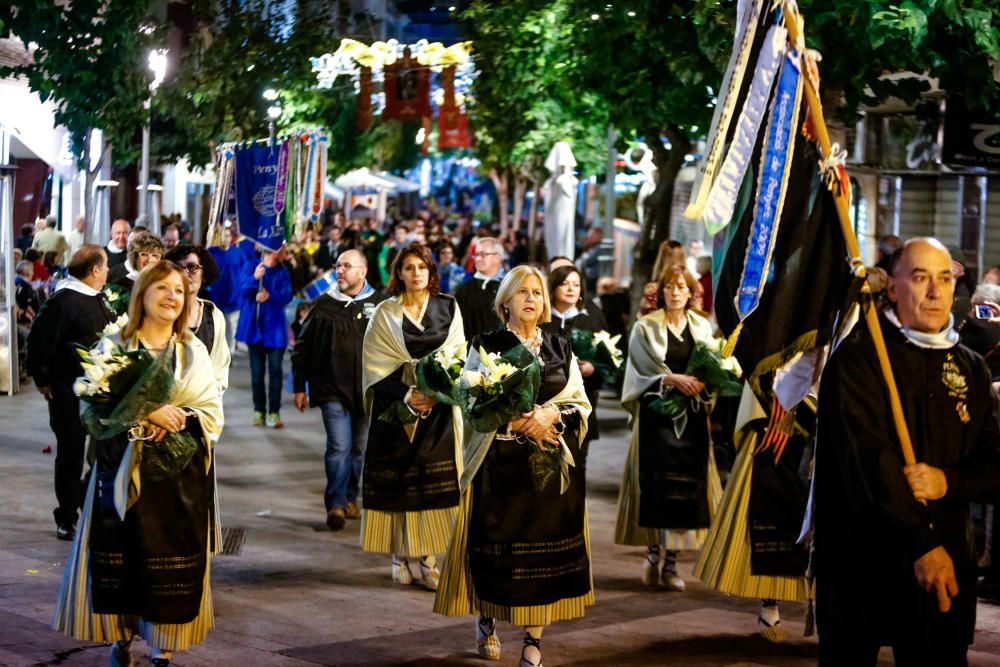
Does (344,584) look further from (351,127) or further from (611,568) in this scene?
(351,127)

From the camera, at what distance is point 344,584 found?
9648 millimetres

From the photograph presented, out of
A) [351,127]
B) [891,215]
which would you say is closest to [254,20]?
[891,215]

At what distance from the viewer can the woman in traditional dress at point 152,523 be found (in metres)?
6.99

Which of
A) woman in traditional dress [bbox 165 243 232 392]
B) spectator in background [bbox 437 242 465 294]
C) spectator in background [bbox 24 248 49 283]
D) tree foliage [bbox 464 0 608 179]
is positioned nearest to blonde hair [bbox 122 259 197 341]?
woman in traditional dress [bbox 165 243 232 392]

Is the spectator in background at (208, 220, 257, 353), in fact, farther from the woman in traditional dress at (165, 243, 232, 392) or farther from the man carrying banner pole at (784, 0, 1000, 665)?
the man carrying banner pole at (784, 0, 1000, 665)

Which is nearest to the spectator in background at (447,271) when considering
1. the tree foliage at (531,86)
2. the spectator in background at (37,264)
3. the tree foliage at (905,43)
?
the tree foliage at (531,86)

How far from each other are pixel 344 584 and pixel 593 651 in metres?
2.18

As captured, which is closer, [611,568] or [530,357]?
[530,357]

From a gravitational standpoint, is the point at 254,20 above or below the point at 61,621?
above

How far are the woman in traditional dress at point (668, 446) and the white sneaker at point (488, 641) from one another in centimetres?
214

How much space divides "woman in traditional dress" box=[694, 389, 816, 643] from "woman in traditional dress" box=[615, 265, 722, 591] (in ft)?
3.60

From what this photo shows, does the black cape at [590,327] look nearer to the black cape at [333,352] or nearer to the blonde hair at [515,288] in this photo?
the black cape at [333,352]

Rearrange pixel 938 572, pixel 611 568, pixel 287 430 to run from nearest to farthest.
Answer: pixel 938 572, pixel 611 568, pixel 287 430

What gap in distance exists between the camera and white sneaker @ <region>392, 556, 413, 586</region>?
9.77 m
